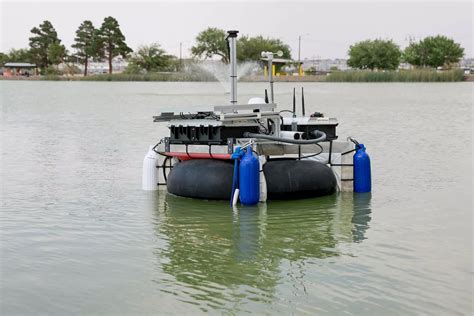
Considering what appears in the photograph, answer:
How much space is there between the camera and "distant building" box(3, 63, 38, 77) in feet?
437

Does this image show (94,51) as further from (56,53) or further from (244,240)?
(244,240)

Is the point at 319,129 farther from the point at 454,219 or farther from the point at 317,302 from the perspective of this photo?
the point at 317,302

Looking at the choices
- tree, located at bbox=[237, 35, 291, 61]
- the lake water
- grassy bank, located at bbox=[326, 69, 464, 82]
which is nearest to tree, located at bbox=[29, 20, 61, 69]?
tree, located at bbox=[237, 35, 291, 61]

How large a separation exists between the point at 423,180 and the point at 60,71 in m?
121

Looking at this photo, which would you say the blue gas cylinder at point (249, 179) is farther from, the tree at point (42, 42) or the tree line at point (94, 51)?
the tree at point (42, 42)

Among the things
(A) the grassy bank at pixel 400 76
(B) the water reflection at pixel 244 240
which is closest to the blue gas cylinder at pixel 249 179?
(B) the water reflection at pixel 244 240

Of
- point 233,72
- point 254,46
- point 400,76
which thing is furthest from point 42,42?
point 233,72

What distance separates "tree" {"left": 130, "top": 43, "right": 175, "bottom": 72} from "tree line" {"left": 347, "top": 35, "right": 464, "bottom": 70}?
28033 millimetres

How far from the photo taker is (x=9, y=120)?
108 ft

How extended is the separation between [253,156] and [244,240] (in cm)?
162

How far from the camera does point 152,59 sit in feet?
397

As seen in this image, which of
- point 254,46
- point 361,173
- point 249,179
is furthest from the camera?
point 254,46

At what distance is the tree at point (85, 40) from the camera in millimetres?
124681

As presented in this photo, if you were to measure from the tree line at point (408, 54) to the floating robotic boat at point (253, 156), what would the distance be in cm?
11120
